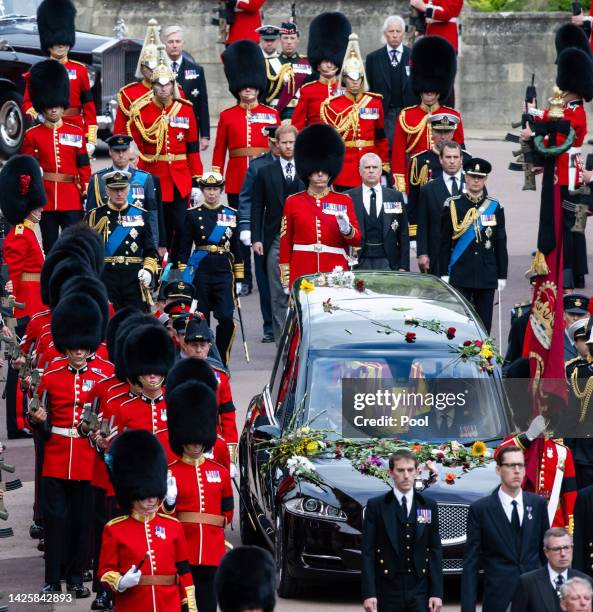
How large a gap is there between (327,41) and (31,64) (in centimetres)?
441

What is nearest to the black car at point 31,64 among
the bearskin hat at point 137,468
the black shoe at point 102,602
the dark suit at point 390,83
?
the dark suit at point 390,83

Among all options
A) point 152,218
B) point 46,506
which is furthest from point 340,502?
point 152,218

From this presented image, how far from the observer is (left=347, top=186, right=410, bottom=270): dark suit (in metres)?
16.1

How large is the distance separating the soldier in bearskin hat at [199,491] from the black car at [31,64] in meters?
11.8

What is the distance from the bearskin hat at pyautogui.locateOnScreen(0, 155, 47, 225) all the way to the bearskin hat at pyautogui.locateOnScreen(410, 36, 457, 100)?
11.9 ft

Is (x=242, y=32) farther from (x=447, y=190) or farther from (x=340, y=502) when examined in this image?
(x=340, y=502)

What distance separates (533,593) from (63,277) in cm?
550

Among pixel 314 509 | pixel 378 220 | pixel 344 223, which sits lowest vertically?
pixel 314 509

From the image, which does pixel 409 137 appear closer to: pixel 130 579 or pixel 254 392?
pixel 254 392

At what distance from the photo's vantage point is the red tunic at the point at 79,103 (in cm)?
1873

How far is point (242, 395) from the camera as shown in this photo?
15.8 meters

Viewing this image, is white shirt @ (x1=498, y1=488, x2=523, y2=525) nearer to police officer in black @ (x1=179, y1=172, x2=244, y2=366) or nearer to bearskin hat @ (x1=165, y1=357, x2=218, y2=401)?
bearskin hat @ (x1=165, y1=357, x2=218, y2=401)

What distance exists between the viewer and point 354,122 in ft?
60.0

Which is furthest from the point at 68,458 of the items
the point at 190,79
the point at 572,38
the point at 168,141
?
the point at 572,38
